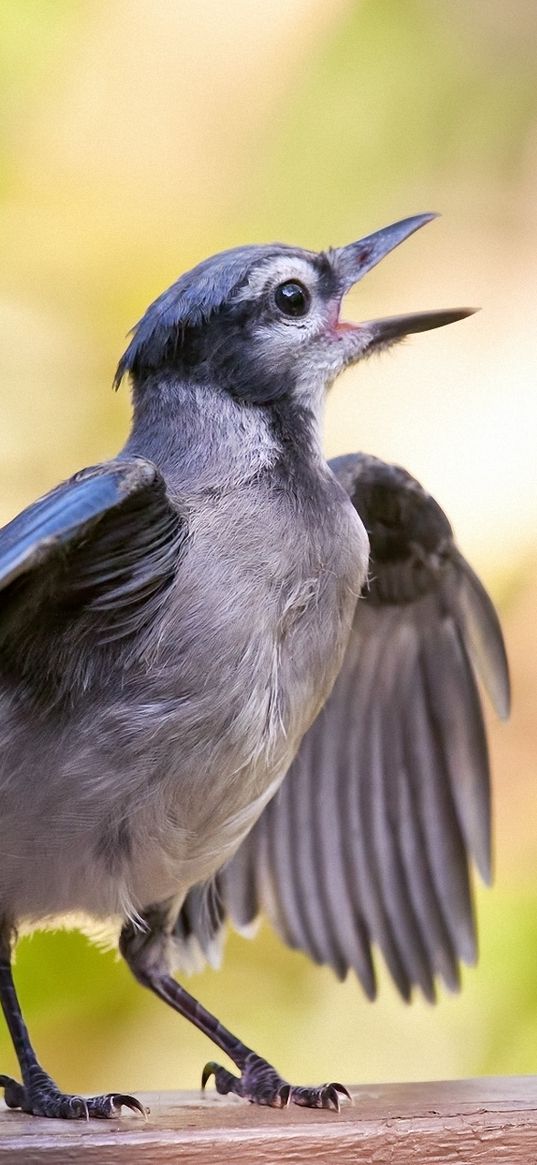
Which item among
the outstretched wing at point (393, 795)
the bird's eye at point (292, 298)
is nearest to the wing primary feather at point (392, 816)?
the outstretched wing at point (393, 795)

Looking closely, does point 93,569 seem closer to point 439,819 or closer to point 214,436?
point 214,436

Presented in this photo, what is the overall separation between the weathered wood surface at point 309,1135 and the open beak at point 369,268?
0.99 m

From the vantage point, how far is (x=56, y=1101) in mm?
1861

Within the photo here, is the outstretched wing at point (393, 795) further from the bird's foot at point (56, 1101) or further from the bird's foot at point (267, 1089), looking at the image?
the bird's foot at point (56, 1101)

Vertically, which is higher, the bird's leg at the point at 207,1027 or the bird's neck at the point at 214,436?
the bird's neck at the point at 214,436

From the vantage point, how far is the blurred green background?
3.11 m

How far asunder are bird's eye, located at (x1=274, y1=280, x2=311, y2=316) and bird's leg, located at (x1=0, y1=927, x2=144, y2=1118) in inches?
36.1

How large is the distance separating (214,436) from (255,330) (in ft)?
0.55

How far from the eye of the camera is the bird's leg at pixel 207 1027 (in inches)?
77.8

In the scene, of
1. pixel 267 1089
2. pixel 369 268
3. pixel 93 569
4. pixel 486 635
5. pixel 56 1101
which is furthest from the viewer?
pixel 486 635

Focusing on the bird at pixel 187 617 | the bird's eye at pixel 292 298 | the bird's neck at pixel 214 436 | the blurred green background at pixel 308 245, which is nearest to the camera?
the bird at pixel 187 617

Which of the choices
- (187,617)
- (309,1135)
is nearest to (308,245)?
(187,617)

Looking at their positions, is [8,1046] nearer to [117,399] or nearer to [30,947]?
[30,947]

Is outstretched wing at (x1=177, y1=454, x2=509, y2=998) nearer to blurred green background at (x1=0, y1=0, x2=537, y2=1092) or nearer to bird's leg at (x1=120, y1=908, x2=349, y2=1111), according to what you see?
bird's leg at (x1=120, y1=908, x2=349, y2=1111)
